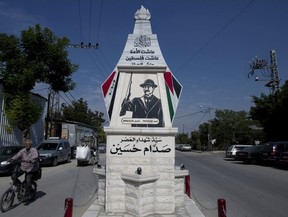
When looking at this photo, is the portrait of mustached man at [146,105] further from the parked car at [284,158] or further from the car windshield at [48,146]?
the car windshield at [48,146]

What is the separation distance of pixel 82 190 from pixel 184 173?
4954 mm

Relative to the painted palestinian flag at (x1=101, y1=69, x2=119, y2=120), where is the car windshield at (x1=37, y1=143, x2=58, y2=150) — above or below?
below

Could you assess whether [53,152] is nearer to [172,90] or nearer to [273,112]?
[172,90]

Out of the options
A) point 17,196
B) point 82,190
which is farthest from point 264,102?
point 17,196

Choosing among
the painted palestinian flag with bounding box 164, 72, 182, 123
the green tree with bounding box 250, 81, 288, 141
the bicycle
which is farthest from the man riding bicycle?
the green tree with bounding box 250, 81, 288, 141

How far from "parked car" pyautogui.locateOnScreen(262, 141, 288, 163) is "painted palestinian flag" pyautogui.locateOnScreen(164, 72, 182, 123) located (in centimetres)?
1690

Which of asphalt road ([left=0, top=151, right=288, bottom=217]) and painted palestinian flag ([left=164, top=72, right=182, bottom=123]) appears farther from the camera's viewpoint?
painted palestinian flag ([left=164, top=72, right=182, bottom=123])

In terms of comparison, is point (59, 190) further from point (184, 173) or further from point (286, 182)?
point (286, 182)

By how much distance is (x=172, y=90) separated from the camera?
925cm

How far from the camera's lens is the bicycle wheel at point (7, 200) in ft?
28.9

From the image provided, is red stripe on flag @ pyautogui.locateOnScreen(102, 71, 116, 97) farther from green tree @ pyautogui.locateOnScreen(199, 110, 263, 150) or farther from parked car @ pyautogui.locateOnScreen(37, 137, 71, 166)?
green tree @ pyautogui.locateOnScreen(199, 110, 263, 150)

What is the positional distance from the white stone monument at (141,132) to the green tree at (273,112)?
2383 cm

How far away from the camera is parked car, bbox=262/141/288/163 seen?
24.3 metres

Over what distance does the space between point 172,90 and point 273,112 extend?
2628cm
